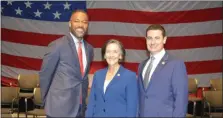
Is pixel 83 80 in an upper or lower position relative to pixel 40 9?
lower

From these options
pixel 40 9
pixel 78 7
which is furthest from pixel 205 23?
pixel 40 9

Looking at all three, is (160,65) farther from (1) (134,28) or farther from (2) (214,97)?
(1) (134,28)

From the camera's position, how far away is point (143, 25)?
764cm

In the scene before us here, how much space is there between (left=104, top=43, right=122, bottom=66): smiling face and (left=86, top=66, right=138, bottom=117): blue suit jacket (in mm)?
106

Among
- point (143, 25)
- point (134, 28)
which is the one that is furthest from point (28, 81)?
point (143, 25)

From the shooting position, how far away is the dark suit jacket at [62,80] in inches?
131

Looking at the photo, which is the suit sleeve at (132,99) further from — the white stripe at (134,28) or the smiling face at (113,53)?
the white stripe at (134,28)

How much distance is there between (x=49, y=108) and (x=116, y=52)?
0.84 m

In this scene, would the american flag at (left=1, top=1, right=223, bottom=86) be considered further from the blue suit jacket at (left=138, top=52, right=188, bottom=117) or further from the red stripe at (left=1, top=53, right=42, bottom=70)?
the blue suit jacket at (left=138, top=52, right=188, bottom=117)

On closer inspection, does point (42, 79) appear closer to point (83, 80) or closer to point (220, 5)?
point (83, 80)

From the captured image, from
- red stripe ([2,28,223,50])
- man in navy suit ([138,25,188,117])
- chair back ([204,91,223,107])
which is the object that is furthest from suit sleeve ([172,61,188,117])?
red stripe ([2,28,223,50])

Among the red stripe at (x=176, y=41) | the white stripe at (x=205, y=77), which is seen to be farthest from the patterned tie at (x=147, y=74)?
the white stripe at (x=205, y=77)

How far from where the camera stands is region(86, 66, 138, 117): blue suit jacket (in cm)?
292

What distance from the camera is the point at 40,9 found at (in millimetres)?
7723
